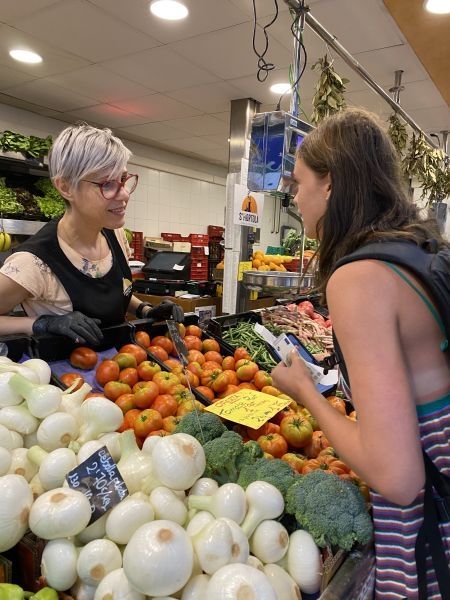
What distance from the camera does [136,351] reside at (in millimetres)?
2066

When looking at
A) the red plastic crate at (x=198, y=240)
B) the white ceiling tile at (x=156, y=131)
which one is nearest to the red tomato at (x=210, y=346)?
the white ceiling tile at (x=156, y=131)

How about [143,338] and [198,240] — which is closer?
Result: [143,338]

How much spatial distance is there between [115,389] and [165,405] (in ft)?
0.82

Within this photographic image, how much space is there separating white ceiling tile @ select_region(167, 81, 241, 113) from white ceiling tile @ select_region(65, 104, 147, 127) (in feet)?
3.87

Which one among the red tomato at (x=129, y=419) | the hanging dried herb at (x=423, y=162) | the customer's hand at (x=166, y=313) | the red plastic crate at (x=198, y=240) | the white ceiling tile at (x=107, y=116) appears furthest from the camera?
the red plastic crate at (x=198, y=240)

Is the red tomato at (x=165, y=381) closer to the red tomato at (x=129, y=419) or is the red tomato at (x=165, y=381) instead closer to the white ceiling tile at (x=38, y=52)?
the red tomato at (x=129, y=419)

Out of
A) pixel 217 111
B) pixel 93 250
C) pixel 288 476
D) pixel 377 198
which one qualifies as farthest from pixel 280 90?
pixel 288 476

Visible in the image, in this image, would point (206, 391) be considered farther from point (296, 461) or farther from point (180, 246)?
point (180, 246)

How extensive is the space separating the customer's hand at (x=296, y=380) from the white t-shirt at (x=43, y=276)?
1.22 m

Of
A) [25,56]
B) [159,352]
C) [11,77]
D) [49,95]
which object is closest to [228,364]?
[159,352]

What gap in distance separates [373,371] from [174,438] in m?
0.50

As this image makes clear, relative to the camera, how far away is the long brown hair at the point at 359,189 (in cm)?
112

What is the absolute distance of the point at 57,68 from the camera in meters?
4.92

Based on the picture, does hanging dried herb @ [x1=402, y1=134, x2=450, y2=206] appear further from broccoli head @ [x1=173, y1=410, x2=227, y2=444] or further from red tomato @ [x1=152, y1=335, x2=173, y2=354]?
broccoli head @ [x1=173, y1=410, x2=227, y2=444]
